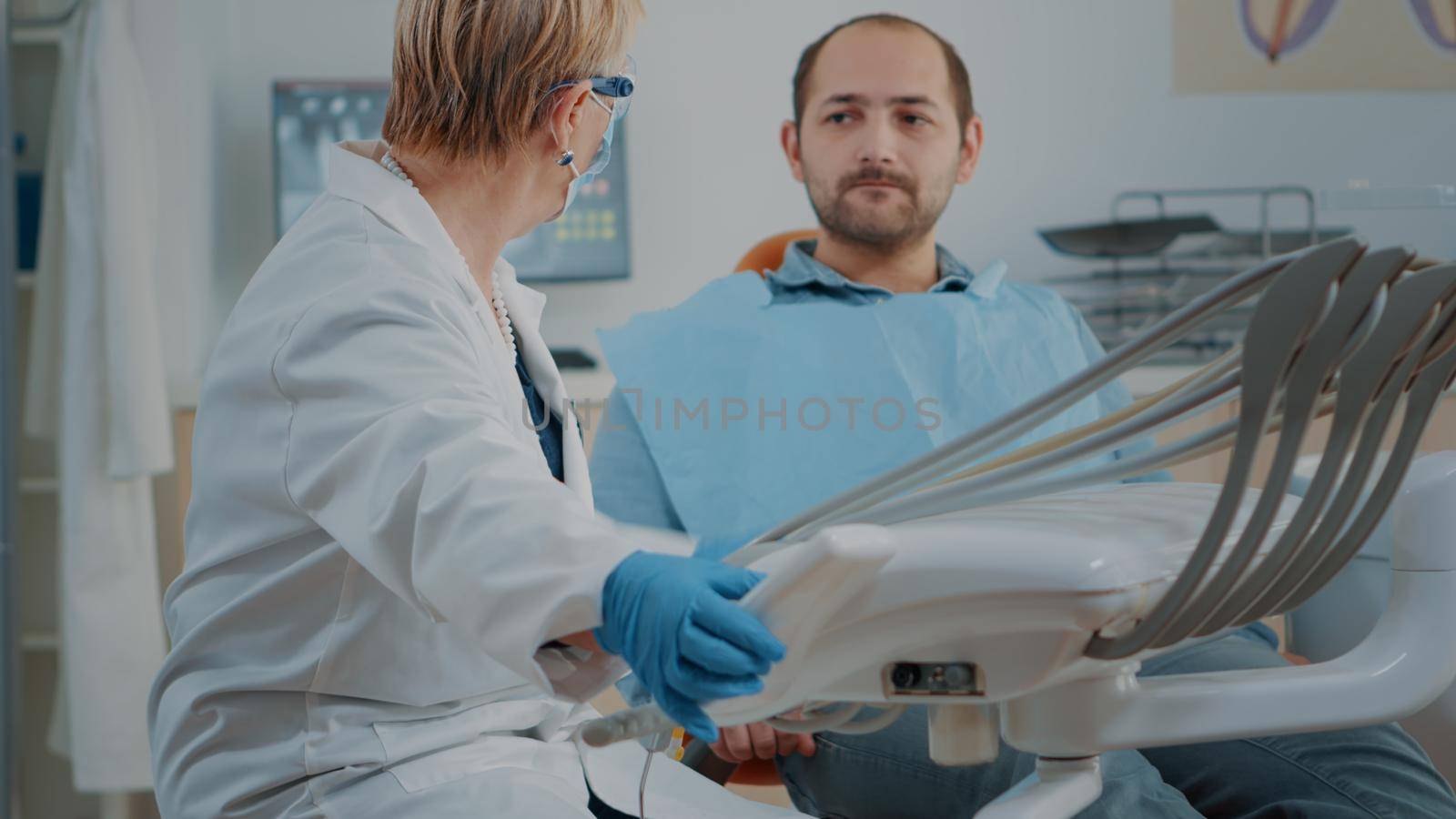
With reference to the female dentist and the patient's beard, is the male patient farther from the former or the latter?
the female dentist

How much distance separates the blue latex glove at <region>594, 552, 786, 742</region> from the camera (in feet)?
1.65

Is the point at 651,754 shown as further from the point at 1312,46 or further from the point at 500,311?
the point at 1312,46

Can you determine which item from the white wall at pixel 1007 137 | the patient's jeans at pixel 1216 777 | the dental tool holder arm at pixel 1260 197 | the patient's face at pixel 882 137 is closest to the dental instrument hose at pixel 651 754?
the patient's jeans at pixel 1216 777

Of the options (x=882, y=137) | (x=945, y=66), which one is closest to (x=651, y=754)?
(x=882, y=137)

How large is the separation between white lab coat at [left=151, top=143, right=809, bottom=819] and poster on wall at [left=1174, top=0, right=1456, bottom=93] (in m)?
2.14

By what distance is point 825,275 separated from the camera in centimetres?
165

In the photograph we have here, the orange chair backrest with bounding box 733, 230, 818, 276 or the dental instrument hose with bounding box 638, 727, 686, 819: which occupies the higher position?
the orange chair backrest with bounding box 733, 230, 818, 276

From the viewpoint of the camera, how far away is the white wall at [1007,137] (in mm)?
2594

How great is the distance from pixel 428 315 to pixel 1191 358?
1.92 m

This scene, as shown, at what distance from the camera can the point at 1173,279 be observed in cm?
238

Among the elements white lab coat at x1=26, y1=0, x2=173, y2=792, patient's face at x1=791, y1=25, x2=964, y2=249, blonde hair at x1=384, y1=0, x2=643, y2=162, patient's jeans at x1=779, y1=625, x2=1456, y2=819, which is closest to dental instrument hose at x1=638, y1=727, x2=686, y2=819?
patient's jeans at x1=779, y1=625, x2=1456, y2=819

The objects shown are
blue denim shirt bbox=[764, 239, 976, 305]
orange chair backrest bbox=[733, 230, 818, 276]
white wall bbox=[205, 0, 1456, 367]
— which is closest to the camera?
blue denim shirt bbox=[764, 239, 976, 305]

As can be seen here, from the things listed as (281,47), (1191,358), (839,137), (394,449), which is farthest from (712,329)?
(281,47)

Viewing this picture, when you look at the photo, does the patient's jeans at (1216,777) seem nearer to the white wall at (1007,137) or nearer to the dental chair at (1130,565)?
the dental chair at (1130,565)
